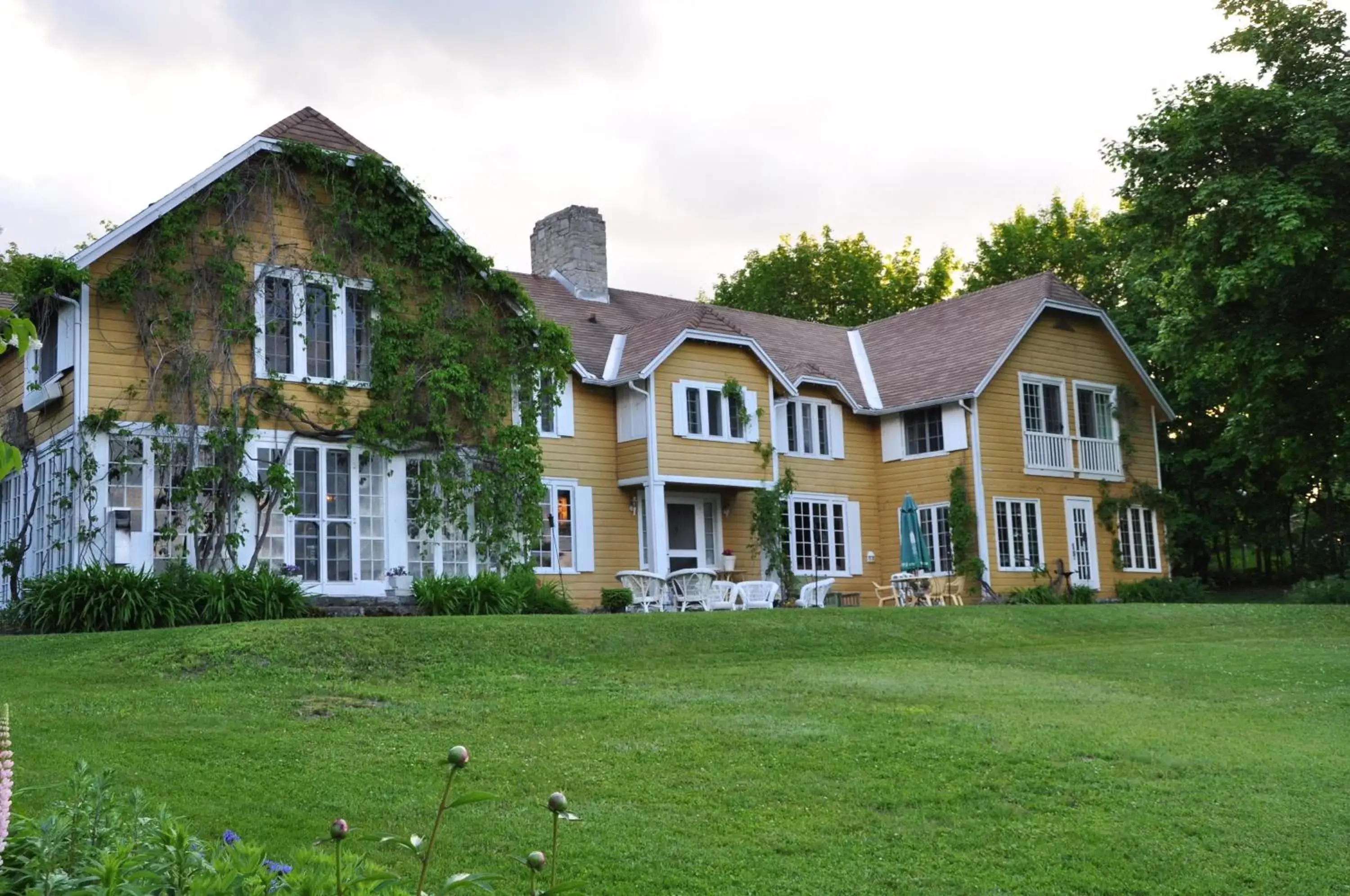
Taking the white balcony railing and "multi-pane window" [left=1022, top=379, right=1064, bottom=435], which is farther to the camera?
"multi-pane window" [left=1022, top=379, right=1064, bottom=435]

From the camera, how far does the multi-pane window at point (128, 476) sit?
733 inches

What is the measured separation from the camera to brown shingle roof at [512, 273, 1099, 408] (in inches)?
1035

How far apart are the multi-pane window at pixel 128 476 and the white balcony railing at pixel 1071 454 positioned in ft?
58.4

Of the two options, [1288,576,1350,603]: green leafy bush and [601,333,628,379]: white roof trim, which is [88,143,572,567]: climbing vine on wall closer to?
[601,333,628,379]: white roof trim

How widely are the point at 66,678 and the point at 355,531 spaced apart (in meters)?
8.24

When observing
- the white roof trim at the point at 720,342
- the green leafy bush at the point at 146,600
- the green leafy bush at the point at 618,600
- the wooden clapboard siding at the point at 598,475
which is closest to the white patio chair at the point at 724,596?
the green leafy bush at the point at 618,600

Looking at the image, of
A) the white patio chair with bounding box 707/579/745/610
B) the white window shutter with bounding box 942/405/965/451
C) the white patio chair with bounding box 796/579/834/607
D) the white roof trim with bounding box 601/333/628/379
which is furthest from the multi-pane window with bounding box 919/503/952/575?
the white roof trim with bounding box 601/333/628/379

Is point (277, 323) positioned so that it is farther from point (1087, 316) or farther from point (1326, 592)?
point (1326, 592)

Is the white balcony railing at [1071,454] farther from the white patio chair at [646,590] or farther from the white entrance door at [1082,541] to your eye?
the white patio chair at [646,590]

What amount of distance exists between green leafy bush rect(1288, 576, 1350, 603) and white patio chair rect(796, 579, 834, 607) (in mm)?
10264

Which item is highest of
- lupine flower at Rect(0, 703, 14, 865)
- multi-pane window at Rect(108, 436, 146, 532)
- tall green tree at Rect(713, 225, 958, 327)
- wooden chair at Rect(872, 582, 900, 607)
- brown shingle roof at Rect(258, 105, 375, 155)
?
tall green tree at Rect(713, 225, 958, 327)

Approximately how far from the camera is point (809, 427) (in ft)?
94.9

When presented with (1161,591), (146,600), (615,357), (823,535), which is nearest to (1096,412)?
(1161,591)

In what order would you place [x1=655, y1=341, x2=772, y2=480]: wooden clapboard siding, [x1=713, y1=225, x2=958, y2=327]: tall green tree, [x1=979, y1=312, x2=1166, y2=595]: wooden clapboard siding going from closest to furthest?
[x1=655, y1=341, x2=772, y2=480]: wooden clapboard siding
[x1=979, y1=312, x2=1166, y2=595]: wooden clapboard siding
[x1=713, y1=225, x2=958, y2=327]: tall green tree
